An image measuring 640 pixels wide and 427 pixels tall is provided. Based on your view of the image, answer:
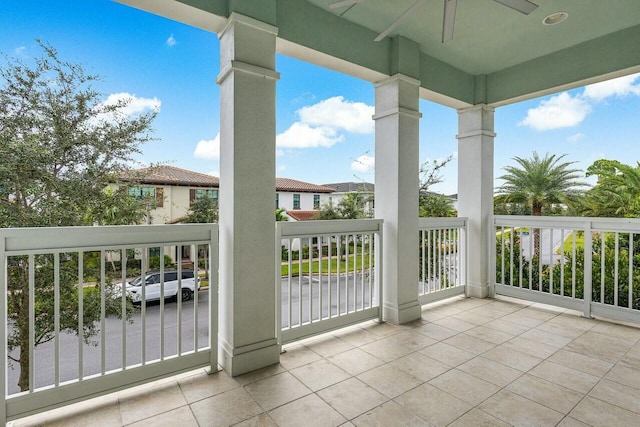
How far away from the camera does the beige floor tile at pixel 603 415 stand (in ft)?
5.56

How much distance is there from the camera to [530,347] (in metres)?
2.66

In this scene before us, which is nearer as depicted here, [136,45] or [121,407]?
[121,407]

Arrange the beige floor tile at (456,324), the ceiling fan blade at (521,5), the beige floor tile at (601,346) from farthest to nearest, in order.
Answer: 1. the beige floor tile at (456,324)
2. the beige floor tile at (601,346)
3. the ceiling fan blade at (521,5)

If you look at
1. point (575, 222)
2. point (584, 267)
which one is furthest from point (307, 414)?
point (575, 222)

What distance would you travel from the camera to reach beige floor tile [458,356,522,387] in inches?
84.8

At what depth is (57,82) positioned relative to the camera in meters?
2.77

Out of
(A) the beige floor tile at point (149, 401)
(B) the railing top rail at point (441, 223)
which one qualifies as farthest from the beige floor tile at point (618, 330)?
(A) the beige floor tile at point (149, 401)

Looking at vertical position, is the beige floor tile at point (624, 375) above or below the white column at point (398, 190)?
below

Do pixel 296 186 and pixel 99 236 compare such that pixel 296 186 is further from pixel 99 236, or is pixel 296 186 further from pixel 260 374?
pixel 99 236

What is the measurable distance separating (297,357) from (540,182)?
746cm

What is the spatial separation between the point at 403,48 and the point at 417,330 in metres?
2.81

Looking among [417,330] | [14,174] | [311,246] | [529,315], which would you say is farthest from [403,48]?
[14,174]

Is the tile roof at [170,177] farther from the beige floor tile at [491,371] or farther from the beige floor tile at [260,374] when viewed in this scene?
the beige floor tile at [491,371]

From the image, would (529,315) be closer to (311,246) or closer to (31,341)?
(311,246)
